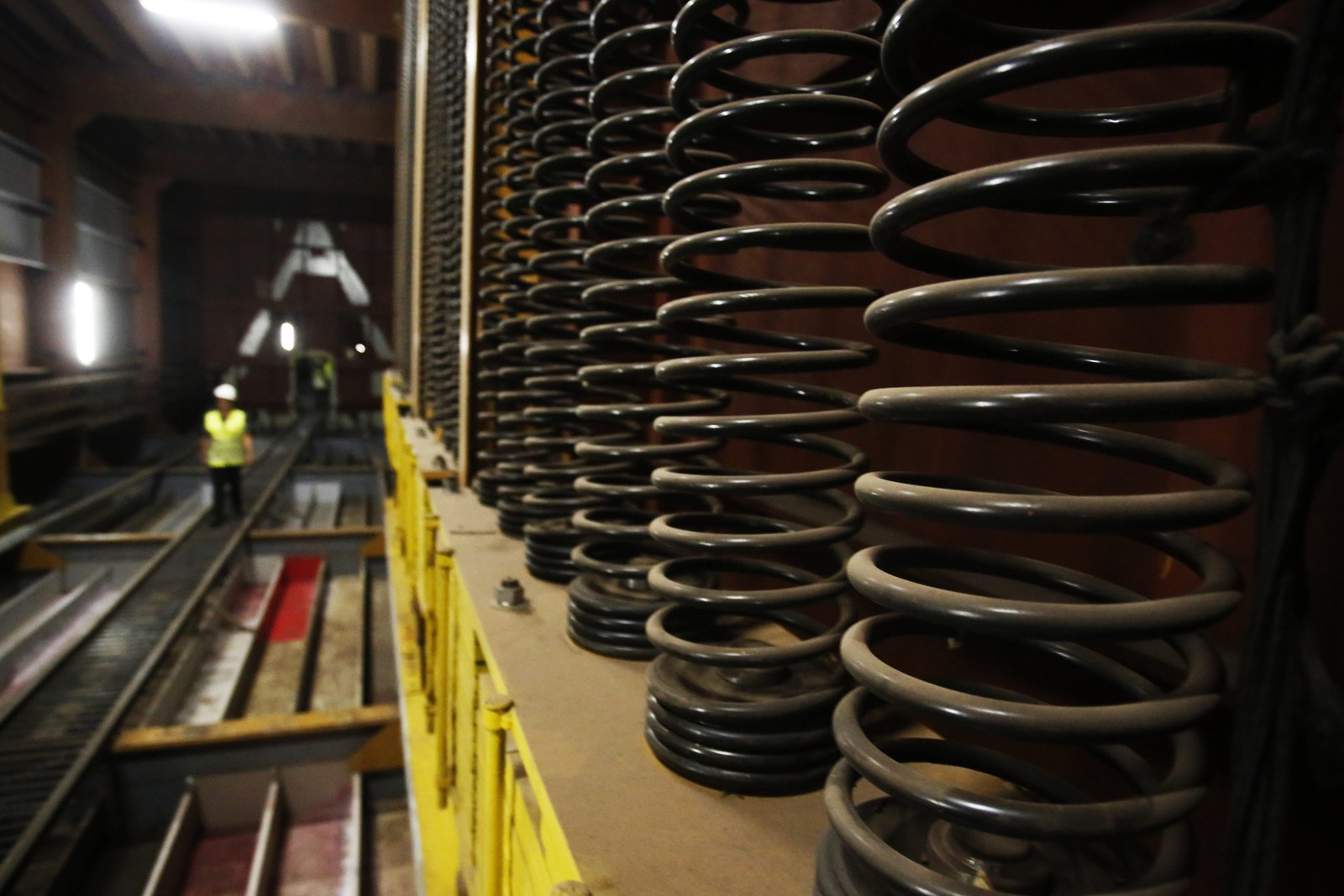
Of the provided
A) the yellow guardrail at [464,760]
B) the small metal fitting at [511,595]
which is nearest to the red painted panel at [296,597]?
the yellow guardrail at [464,760]

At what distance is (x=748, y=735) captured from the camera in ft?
2.36

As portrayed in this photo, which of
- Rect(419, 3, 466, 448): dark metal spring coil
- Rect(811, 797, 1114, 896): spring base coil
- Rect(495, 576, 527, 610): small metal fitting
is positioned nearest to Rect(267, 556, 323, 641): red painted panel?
Rect(419, 3, 466, 448): dark metal spring coil

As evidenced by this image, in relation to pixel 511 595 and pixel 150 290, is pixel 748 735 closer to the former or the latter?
pixel 511 595

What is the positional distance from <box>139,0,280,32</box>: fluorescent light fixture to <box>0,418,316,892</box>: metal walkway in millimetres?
4164

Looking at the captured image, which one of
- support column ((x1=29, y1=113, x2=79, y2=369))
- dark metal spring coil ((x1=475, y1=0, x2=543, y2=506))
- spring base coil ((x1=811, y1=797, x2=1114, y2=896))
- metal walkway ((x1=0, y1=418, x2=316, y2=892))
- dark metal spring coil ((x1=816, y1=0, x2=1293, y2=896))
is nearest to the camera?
dark metal spring coil ((x1=816, y1=0, x2=1293, y2=896))

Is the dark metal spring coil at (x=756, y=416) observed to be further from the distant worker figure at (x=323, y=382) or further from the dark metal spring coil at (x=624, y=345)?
the distant worker figure at (x=323, y=382)

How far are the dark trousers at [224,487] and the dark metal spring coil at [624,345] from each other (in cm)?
668

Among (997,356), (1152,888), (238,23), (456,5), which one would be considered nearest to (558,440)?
(997,356)

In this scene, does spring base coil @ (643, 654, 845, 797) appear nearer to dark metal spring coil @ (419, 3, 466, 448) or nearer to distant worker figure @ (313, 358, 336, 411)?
dark metal spring coil @ (419, 3, 466, 448)

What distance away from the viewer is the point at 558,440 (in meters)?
1.45

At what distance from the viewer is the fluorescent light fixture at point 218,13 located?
599 cm

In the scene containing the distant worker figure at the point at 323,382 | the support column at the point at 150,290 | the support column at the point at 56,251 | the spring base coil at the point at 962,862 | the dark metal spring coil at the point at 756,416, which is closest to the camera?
the spring base coil at the point at 962,862

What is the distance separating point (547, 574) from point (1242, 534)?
0.99 meters

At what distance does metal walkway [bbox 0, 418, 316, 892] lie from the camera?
2.87 metres
